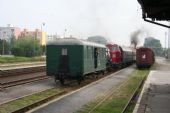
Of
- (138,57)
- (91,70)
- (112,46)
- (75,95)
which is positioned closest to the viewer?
(75,95)

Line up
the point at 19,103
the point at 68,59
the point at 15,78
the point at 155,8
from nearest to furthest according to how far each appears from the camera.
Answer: the point at 19,103 < the point at 155,8 < the point at 68,59 < the point at 15,78

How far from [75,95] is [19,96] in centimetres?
267

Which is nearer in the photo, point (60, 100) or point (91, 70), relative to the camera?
point (60, 100)

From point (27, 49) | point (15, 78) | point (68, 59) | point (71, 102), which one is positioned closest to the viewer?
point (71, 102)

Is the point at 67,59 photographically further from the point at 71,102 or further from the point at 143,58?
the point at 143,58

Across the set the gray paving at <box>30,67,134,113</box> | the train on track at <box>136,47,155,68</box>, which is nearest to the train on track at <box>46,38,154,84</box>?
the gray paving at <box>30,67,134,113</box>

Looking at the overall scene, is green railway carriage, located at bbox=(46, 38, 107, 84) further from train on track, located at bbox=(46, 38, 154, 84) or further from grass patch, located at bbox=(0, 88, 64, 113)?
grass patch, located at bbox=(0, 88, 64, 113)

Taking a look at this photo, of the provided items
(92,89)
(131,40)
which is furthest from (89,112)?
(131,40)

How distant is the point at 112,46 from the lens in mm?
47344

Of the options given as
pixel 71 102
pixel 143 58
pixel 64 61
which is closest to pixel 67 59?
pixel 64 61

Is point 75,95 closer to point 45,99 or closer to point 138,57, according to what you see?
point 45,99

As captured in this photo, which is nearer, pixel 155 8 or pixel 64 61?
pixel 155 8

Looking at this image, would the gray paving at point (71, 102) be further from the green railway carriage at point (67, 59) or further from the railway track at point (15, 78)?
the railway track at point (15, 78)

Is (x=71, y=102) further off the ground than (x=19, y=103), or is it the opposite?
(x=19, y=103)
